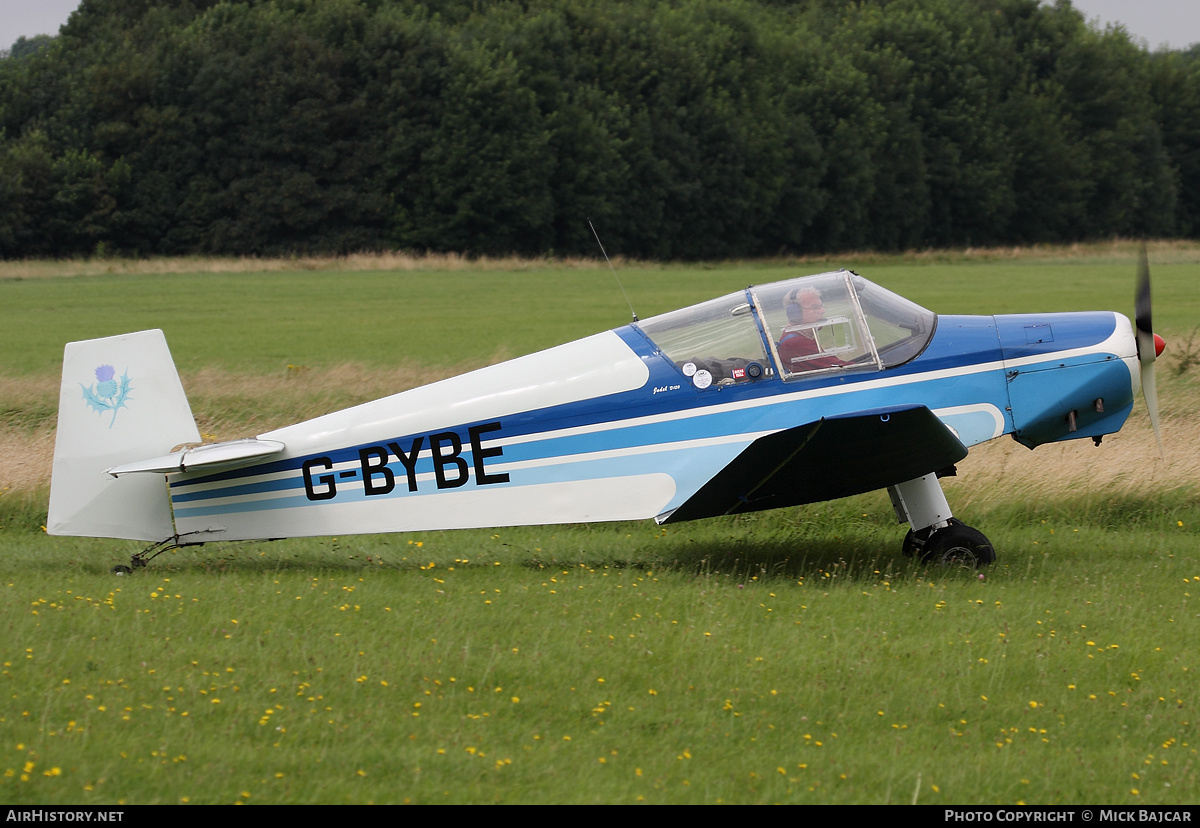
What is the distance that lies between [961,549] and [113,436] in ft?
19.8

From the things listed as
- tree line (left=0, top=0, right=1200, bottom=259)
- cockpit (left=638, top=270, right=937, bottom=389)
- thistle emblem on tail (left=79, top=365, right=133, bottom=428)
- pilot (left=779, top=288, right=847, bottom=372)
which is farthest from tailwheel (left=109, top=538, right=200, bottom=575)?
tree line (left=0, top=0, right=1200, bottom=259)

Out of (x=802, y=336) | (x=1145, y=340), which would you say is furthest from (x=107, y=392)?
(x=1145, y=340)

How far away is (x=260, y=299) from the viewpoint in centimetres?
3575

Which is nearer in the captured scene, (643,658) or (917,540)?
(643,658)

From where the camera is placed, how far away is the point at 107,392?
26.0ft

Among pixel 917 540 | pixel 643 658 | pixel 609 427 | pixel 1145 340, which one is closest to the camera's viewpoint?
pixel 643 658

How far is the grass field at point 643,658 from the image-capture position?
4.73 meters

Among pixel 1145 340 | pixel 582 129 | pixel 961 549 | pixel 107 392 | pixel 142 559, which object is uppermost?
pixel 582 129

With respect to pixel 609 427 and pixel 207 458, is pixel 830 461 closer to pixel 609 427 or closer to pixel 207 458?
pixel 609 427

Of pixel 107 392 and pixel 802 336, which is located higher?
pixel 107 392

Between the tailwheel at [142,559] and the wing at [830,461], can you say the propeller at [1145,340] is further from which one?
the tailwheel at [142,559]

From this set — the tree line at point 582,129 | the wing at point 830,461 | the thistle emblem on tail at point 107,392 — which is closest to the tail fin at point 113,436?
the thistle emblem on tail at point 107,392
